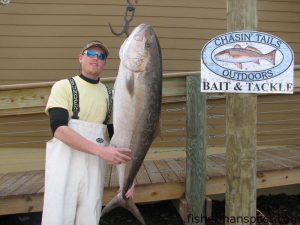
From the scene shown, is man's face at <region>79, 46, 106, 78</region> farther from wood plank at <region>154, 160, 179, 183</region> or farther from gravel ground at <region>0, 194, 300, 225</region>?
gravel ground at <region>0, 194, 300, 225</region>

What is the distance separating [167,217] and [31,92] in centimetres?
256

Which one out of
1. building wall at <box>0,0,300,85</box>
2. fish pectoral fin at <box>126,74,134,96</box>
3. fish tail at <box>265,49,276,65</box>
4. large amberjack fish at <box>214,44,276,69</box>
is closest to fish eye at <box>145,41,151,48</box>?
fish pectoral fin at <box>126,74,134,96</box>

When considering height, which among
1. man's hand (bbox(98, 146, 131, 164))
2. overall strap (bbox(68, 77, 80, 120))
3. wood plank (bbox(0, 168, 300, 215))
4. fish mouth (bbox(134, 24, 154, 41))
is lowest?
wood plank (bbox(0, 168, 300, 215))

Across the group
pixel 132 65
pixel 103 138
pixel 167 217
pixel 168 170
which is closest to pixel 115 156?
pixel 103 138

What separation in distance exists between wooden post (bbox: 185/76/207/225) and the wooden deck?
259 mm

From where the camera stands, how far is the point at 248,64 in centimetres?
306

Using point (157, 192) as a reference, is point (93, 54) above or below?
above

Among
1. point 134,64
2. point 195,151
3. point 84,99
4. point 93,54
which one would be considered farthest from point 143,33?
point 195,151

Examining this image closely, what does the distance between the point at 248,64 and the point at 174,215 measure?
3034 mm

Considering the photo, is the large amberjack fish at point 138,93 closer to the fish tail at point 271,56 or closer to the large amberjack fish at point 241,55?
the large amberjack fish at point 241,55

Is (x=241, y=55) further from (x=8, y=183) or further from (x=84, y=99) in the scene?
(x=8, y=183)

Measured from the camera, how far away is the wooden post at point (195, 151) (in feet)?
12.9

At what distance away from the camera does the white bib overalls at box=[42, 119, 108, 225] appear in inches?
113

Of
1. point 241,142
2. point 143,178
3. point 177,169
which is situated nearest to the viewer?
point 241,142
